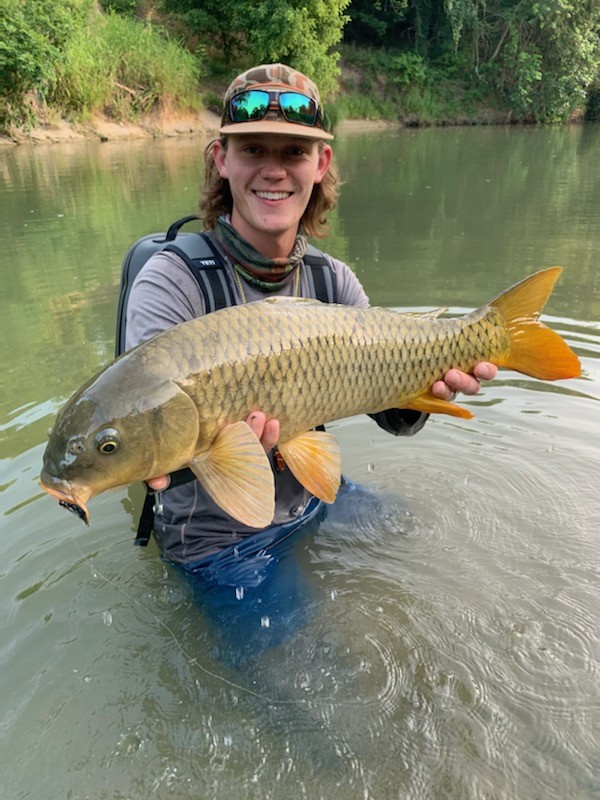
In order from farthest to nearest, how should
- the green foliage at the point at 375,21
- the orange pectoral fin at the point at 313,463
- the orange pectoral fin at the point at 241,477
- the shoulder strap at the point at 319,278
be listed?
the green foliage at the point at 375,21
the shoulder strap at the point at 319,278
the orange pectoral fin at the point at 313,463
the orange pectoral fin at the point at 241,477

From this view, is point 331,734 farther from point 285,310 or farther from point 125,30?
point 125,30

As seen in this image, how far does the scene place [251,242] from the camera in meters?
2.21

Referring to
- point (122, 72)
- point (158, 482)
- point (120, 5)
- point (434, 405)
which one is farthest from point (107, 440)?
Answer: point (120, 5)

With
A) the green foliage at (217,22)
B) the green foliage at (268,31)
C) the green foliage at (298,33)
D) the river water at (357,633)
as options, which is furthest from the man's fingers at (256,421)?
the green foliage at (217,22)

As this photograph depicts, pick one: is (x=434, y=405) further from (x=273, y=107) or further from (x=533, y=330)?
(x=273, y=107)

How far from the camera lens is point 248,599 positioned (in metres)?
2.27

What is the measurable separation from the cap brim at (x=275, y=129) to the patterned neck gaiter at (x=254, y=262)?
0.99ft

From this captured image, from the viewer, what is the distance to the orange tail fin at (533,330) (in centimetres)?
198

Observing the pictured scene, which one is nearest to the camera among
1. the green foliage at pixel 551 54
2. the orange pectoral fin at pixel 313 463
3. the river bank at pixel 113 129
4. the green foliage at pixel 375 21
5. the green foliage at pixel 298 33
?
the orange pectoral fin at pixel 313 463

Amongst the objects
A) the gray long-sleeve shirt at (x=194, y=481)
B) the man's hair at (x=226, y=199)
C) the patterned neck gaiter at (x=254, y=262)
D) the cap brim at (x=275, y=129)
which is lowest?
the gray long-sleeve shirt at (x=194, y=481)

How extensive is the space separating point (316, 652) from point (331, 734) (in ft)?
1.00

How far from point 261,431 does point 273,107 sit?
3.49ft

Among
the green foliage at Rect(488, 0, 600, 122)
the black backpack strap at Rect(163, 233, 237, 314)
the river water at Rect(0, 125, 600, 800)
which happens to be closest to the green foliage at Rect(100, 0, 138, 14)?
the green foliage at Rect(488, 0, 600, 122)

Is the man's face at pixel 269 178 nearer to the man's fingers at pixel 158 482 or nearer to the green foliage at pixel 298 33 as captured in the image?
the man's fingers at pixel 158 482
